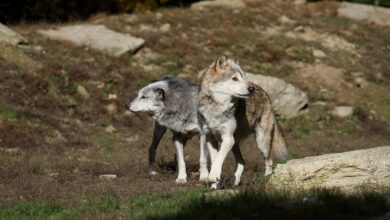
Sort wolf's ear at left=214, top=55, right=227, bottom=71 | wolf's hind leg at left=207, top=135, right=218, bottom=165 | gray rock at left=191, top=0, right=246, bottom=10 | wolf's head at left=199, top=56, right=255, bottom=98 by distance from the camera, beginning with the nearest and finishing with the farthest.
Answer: wolf's head at left=199, top=56, right=255, bottom=98, wolf's ear at left=214, top=55, right=227, bottom=71, wolf's hind leg at left=207, top=135, right=218, bottom=165, gray rock at left=191, top=0, right=246, bottom=10

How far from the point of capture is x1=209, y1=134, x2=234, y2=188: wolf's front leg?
993cm

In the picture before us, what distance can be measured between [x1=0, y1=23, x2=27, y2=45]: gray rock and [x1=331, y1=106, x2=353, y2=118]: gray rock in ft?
28.9

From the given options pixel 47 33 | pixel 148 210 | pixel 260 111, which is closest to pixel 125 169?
pixel 260 111

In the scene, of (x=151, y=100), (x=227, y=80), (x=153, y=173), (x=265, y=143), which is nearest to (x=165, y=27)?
(x=151, y=100)

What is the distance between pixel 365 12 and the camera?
28672 millimetres

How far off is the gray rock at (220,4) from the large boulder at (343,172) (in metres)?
18.2

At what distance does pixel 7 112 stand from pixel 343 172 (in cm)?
894

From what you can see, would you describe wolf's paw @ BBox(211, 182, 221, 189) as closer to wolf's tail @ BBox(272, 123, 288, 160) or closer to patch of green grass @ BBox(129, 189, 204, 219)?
patch of green grass @ BBox(129, 189, 204, 219)

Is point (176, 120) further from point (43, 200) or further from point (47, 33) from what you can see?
point (47, 33)

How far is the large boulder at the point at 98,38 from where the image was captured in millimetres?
20484

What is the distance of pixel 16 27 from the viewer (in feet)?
71.3

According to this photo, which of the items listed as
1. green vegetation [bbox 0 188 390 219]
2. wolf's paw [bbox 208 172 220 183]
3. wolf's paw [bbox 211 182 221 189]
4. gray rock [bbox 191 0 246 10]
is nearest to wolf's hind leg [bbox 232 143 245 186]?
wolf's paw [bbox 208 172 220 183]

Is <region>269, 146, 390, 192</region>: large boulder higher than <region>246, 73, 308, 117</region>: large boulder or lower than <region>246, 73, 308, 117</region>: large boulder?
higher

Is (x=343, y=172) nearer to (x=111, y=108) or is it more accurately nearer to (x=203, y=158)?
(x=203, y=158)
